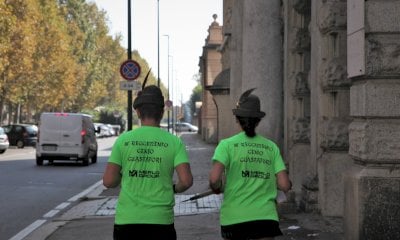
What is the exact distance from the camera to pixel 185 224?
9.91 metres

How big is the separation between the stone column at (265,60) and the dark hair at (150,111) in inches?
237

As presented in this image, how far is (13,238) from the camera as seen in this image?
31.3ft

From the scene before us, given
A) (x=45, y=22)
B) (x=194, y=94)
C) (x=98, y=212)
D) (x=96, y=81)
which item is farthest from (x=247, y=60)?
(x=194, y=94)

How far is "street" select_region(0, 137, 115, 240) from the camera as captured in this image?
1158 centimetres

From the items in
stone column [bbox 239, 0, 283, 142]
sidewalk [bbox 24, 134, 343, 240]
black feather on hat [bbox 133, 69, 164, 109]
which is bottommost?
sidewalk [bbox 24, 134, 343, 240]

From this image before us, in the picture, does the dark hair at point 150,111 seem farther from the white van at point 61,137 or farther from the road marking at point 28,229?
the white van at point 61,137

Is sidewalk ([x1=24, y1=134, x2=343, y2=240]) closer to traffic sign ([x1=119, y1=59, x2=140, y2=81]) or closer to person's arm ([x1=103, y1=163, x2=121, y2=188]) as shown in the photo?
person's arm ([x1=103, y1=163, x2=121, y2=188])

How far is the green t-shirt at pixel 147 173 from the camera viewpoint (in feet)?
14.1

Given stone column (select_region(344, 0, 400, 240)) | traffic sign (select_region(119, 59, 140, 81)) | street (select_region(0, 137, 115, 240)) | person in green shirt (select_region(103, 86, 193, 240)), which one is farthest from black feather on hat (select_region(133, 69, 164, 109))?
traffic sign (select_region(119, 59, 140, 81))

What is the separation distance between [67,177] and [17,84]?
31152 mm

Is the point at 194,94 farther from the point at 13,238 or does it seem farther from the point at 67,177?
the point at 13,238

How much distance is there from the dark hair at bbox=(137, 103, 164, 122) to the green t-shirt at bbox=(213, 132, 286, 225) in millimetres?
466

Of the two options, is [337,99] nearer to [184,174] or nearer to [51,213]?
[184,174]

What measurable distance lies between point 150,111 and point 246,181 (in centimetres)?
77
